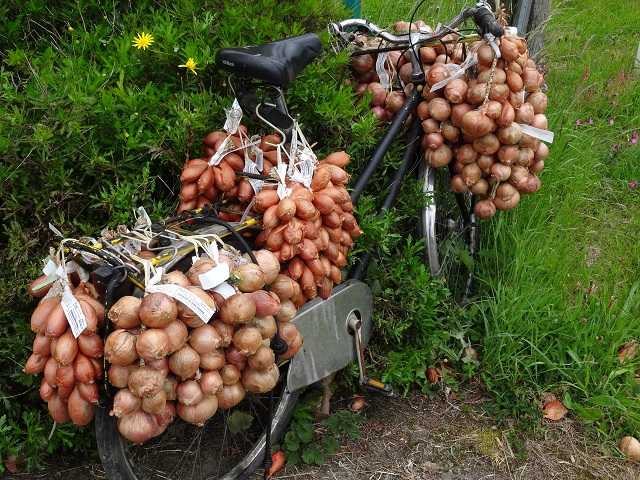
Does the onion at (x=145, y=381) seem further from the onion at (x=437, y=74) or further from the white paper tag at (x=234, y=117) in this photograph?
the onion at (x=437, y=74)

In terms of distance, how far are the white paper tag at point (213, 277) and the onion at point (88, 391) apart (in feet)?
1.38

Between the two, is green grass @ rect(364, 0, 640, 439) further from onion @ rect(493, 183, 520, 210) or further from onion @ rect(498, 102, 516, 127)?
onion @ rect(498, 102, 516, 127)

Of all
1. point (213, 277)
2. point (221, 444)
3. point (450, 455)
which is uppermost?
point (213, 277)

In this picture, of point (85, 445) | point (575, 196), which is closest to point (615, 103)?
point (575, 196)

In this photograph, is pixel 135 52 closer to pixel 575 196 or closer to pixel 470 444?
pixel 470 444

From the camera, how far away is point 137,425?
1.85 m

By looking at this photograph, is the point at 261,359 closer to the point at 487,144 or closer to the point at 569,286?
the point at 487,144

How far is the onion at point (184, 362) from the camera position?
1.83 m

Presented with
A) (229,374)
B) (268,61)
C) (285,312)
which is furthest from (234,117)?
(229,374)

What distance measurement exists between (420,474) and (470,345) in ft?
2.52

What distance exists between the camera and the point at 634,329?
3219mm

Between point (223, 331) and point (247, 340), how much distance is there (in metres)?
0.07

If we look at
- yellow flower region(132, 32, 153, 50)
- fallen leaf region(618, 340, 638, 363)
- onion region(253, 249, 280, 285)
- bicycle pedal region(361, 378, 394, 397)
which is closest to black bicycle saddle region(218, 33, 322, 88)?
yellow flower region(132, 32, 153, 50)

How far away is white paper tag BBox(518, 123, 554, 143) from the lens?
2908mm
